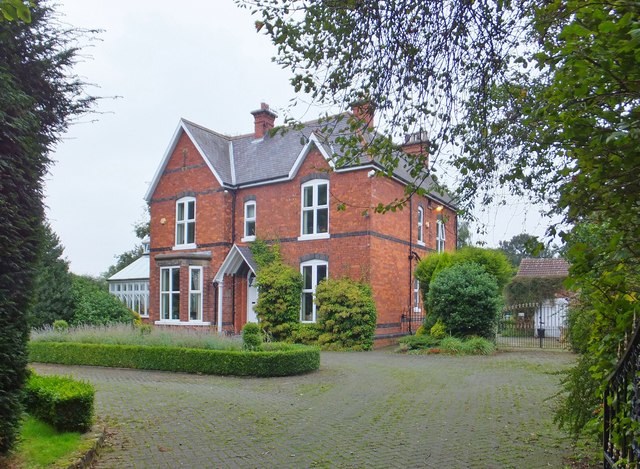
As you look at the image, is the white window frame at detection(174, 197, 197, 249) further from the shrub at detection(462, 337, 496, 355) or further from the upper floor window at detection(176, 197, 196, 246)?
the shrub at detection(462, 337, 496, 355)

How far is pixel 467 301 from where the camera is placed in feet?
61.9

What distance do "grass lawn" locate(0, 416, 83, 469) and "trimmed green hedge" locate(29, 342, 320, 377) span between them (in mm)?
→ 6565

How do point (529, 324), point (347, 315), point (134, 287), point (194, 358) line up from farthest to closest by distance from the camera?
point (134, 287), point (529, 324), point (347, 315), point (194, 358)

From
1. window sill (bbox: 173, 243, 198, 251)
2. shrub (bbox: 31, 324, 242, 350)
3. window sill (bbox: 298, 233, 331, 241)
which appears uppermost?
window sill (bbox: 298, 233, 331, 241)

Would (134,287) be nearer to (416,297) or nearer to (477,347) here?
(416,297)

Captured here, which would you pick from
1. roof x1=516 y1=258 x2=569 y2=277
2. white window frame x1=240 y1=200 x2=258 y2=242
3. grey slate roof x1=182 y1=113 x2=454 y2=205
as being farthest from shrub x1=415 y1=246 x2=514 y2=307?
roof x1=516 y1=258 x2=569 y2=277

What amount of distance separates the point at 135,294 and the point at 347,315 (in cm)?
2183

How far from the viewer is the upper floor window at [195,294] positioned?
24200 millimetres

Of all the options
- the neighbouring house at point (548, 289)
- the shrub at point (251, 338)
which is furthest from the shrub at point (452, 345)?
the neighbouring house at point (548, 289)

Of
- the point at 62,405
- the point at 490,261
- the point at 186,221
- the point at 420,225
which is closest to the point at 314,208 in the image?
the point at 420,225

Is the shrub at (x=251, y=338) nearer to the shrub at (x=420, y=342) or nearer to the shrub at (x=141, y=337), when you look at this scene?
the shrub at (x=141, y=337)

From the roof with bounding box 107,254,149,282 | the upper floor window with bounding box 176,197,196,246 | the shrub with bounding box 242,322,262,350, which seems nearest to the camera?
the shrub with bounding box 242,322,262,350

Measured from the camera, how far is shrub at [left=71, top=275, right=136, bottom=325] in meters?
21.1

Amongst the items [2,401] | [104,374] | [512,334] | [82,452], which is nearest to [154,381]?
[104,374]
